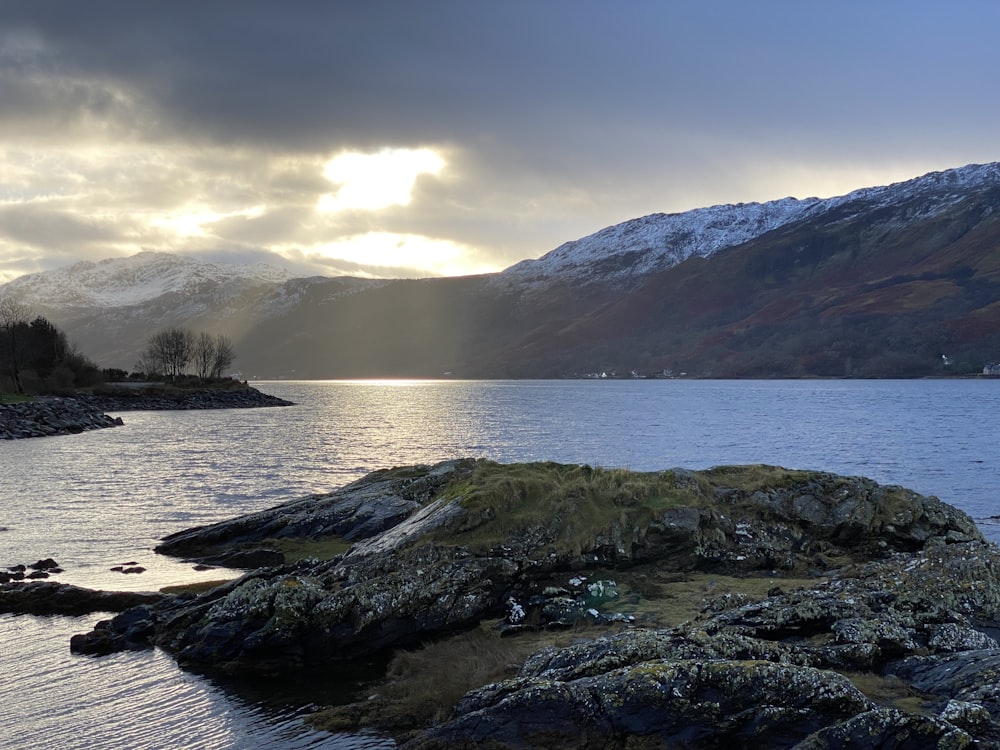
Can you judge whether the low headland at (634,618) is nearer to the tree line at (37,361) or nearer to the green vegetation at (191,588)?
the green vegetation at (191,588)

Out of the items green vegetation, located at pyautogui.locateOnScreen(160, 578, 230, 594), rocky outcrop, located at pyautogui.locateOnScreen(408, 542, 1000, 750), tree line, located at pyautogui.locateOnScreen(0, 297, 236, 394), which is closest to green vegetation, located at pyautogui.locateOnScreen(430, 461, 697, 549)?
rocky outcrop, located at pyautogui.locateOnScreen(408, 542, 1000, 750)

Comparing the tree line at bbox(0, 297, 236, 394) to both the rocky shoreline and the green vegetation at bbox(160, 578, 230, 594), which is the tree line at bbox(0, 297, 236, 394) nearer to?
the rocky shoreline

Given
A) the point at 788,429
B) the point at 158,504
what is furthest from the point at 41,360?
the point at 788,429

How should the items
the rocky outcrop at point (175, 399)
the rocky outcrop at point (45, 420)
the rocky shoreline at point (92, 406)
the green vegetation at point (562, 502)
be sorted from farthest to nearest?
the rocky outcrop at point (175, 399) → the rocky shoreline at point (92, 406) → the rocky outcrop at point (45, 420) → the green vegetation at point (562, 502)

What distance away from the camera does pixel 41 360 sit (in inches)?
5344

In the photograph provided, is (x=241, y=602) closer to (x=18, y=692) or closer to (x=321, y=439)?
(x=18, y=692)

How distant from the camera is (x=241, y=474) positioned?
56.4 metres

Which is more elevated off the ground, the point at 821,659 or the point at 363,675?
the point at 821,659

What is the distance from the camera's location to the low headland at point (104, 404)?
90312mm

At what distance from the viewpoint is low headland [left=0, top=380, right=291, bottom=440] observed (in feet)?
296

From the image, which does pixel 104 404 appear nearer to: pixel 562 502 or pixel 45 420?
pixel 45 420

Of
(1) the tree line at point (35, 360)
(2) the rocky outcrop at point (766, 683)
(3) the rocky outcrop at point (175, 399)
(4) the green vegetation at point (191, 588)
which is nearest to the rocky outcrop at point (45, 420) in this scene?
(1) the tree line at point (35, 360)

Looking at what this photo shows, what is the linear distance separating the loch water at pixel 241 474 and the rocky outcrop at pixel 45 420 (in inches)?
180

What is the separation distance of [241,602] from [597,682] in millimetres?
10394
